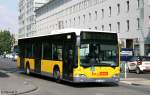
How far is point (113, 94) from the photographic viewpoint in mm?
17922

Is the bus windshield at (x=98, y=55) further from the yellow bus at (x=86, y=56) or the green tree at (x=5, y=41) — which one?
the green tree at (x=5, y=41)

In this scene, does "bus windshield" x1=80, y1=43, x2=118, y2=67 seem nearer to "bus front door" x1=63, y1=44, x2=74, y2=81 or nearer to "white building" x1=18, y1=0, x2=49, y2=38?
"bus front door" x1=63, y1=44, x2=74, y2=81

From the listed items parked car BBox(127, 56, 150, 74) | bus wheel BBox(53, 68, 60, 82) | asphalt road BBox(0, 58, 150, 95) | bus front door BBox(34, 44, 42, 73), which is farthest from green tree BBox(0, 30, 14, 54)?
asphalt road BBox(0, 58, 150, 95)

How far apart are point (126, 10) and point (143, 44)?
751cm

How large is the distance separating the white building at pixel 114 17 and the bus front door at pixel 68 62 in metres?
22.0

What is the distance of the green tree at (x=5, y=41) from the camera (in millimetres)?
128712

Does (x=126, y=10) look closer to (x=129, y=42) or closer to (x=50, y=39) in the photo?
(x=129, y=42)

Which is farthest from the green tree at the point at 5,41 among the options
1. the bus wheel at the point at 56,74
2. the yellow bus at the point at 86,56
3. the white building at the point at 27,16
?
the yellow bus at the point at 86,56

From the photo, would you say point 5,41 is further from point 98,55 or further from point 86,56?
point 86,56

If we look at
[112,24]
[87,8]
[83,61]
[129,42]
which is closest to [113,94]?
[83,61]

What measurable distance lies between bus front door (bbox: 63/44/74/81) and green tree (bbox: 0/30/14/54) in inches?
4139

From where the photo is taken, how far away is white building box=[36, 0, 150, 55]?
65.7m

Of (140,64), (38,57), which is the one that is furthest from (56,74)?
(140,64)

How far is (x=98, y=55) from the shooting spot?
71.6 feet
